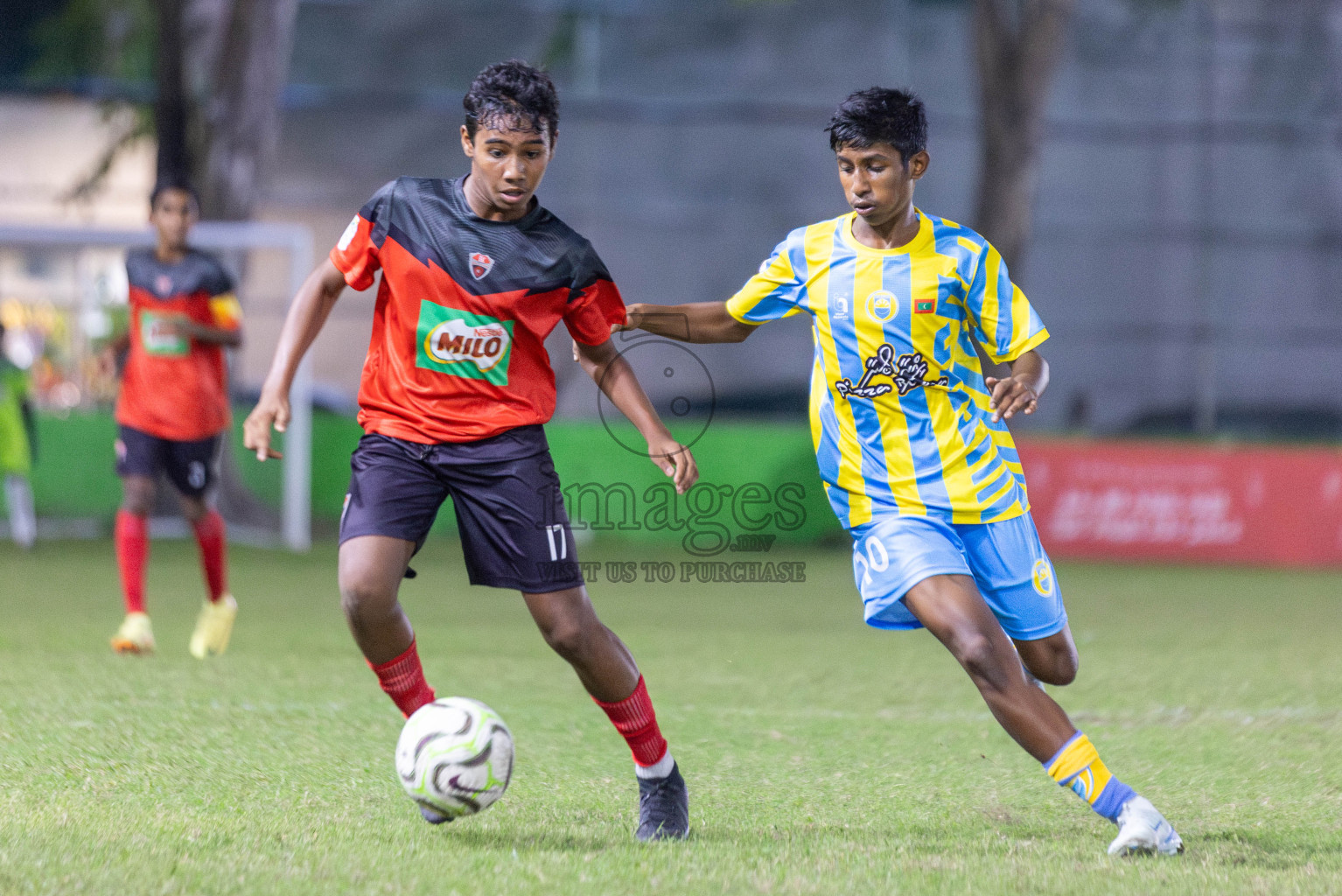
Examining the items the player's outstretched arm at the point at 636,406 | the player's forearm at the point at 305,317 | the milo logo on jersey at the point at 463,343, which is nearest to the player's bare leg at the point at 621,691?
the player's outstretched arm at the point at 636,406

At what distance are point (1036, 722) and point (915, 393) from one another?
0.92m

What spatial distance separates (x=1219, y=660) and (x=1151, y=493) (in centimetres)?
615

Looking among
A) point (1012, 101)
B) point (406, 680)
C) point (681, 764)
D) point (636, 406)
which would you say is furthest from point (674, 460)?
point (1012, 101)

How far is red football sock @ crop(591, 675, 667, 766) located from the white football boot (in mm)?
1149

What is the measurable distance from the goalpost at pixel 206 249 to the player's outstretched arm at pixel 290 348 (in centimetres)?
796

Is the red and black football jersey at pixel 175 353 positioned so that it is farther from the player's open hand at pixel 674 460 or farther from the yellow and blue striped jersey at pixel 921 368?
the yellow and blue striped jersey at pixel 921 368

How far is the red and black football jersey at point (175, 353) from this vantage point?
7.07 metres

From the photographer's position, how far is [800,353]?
2227cm

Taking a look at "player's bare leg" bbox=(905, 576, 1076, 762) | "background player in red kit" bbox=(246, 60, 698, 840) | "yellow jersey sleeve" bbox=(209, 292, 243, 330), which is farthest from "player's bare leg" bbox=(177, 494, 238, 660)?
"player's bare leg" bbox=(905, 576, 1076, 762)

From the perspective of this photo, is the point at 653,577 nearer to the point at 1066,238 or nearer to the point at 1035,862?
the point at 1035,862

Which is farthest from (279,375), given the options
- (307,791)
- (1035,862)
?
(1035,862)

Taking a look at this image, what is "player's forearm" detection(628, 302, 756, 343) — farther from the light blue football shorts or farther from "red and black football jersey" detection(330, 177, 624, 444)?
the light blue football shorts

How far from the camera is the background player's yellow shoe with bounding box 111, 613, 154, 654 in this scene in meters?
6.96

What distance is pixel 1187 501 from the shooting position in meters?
13.6
